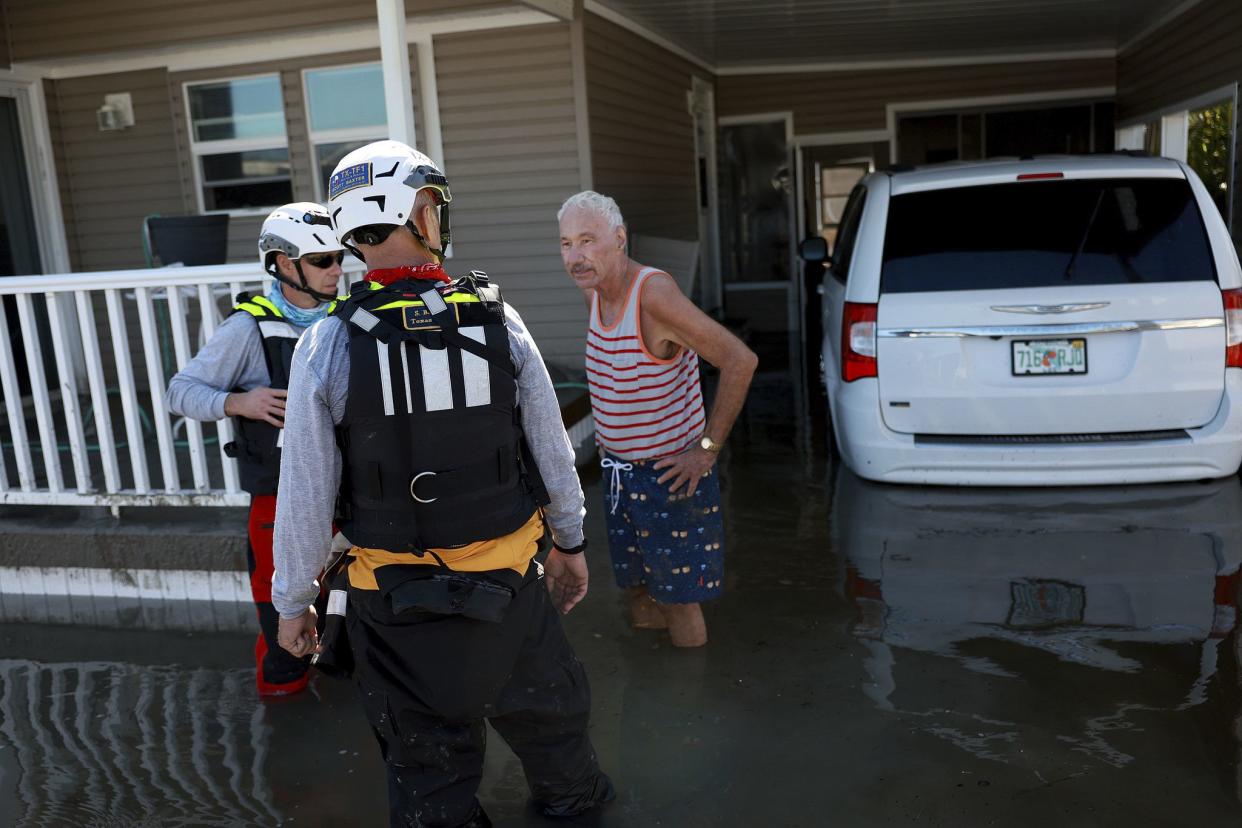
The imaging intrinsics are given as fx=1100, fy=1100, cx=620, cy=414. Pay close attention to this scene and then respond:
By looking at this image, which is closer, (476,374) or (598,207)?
(476,374)

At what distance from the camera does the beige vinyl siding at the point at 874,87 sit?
12086 millimetres

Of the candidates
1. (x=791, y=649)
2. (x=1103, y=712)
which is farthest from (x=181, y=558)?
(x=1103, y=712)

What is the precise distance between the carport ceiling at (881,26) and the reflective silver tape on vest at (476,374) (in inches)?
246

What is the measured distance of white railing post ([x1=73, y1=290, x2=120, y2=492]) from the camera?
4645 millimetres

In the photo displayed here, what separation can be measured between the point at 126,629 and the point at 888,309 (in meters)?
3.53

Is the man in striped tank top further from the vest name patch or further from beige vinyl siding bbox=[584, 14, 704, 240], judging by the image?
beige vinyl siding bbox=[584, 14, 704, 240]

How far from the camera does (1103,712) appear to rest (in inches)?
126

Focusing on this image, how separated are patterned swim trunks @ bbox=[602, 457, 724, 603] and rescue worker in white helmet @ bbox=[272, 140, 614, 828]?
1.11 meters

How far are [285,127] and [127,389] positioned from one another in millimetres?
4237

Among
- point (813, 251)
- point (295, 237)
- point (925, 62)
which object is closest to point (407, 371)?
point (295, 237)

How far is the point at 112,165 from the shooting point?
28.7ft

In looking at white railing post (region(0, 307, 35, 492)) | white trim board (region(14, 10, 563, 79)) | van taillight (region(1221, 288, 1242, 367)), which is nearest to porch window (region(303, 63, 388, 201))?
white trim board (region(14, 10, 563, 79))

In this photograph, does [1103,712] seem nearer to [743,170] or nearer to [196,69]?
[196,69]

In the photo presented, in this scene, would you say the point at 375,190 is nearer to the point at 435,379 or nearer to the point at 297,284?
the point at 435,379
